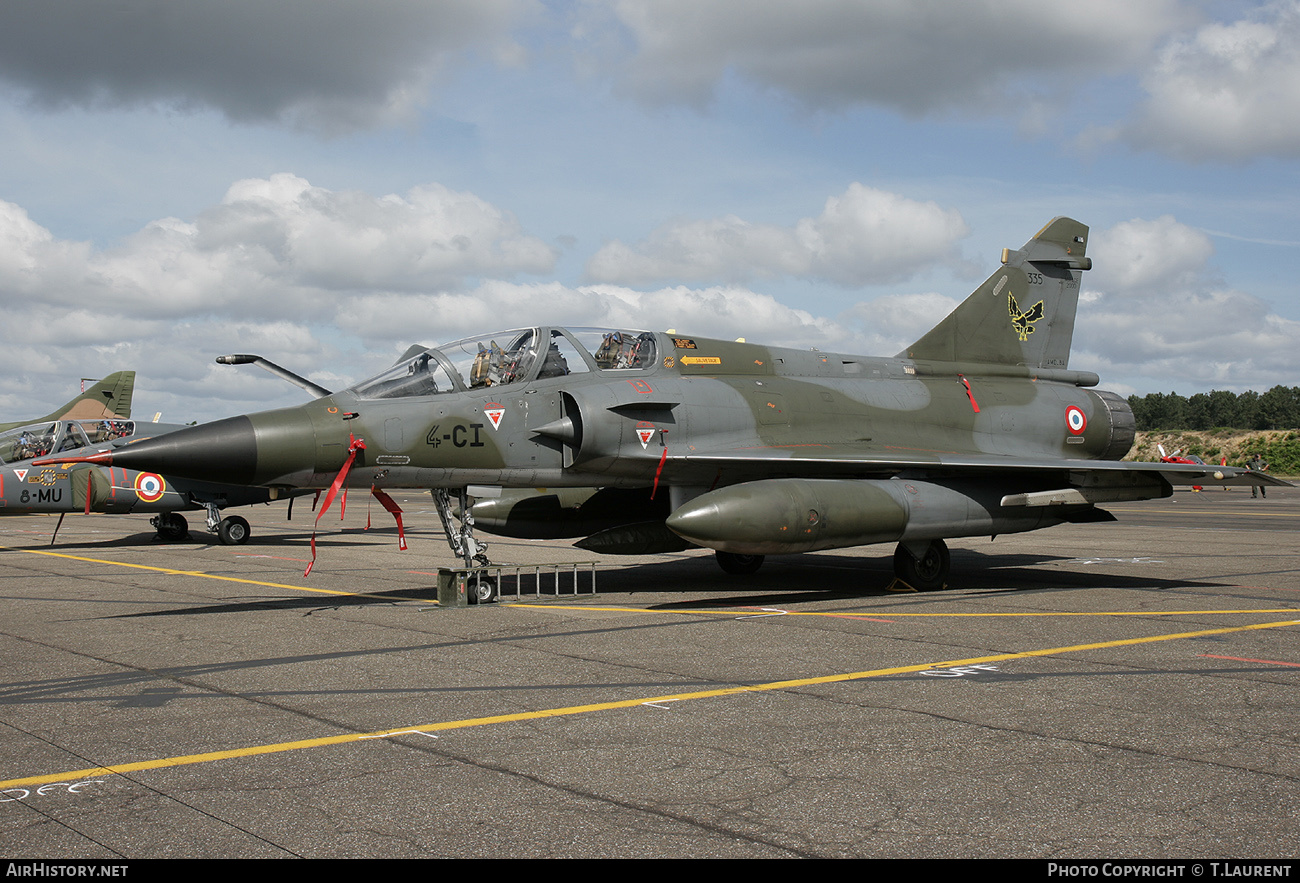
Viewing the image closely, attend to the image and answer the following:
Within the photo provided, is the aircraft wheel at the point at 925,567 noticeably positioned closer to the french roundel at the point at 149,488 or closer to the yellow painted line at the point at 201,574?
the yellow painted line at the point at 201,574

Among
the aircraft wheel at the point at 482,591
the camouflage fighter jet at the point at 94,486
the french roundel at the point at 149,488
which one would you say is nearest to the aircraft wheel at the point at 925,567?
the aircraft wheel at the point at 482,591

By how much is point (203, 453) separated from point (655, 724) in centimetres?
591

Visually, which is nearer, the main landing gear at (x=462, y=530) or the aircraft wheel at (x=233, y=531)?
the main landing gear at (x=462, y=530)

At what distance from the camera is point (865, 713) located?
6.21m

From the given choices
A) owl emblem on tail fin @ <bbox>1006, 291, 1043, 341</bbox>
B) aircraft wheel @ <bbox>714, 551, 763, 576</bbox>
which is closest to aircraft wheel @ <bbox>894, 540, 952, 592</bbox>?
aircraft wheel @ <bbox>714, 551, 763, 576</bbox>

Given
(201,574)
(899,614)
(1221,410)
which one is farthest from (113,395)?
(1221,410)

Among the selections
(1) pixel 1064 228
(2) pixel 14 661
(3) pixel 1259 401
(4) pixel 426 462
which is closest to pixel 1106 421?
(1) pixel 1064 228

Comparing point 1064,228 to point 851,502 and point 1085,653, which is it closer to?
point 851,502

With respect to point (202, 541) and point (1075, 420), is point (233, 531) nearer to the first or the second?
point (202, 541)

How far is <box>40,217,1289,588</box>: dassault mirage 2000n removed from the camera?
10.7 meters

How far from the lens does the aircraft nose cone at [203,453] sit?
31.6 ft

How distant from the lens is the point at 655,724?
19.6 ft

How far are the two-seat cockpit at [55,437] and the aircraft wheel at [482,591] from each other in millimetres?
13757

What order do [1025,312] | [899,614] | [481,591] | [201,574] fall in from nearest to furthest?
[899,614] → [481,591] → [201,574] → [1025,312]
